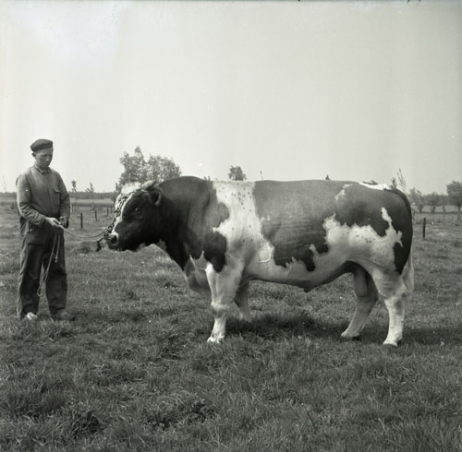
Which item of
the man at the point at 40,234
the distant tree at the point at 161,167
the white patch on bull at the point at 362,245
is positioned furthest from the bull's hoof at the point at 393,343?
the distant tree at the point at 161,167

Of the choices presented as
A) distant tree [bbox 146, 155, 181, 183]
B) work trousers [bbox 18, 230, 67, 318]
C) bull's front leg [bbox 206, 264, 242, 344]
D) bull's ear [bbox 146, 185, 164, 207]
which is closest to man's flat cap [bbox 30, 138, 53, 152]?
work trousers [bbox 18, 230, 67, 318]

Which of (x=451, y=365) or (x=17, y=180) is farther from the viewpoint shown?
(x=17, y=180)

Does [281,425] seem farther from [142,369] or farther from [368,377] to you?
[142,369]

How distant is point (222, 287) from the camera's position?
672 cm

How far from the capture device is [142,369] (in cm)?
551

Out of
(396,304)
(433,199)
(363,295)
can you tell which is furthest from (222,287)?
(433,199)

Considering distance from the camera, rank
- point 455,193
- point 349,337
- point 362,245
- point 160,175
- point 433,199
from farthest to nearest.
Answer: point 433,199 → point 455,193 → point 160,175 → point 349,337 → point 362,245

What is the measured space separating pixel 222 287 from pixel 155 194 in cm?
154

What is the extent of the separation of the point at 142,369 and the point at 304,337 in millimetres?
2206

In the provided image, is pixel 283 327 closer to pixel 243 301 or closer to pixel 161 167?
pixel 243 301

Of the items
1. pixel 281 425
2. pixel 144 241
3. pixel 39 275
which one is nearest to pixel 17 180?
pixel 39 275

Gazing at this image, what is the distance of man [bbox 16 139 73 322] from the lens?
296 inches

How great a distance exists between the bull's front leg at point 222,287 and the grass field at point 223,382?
0.96 feet

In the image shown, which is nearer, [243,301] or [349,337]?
[349,337]
